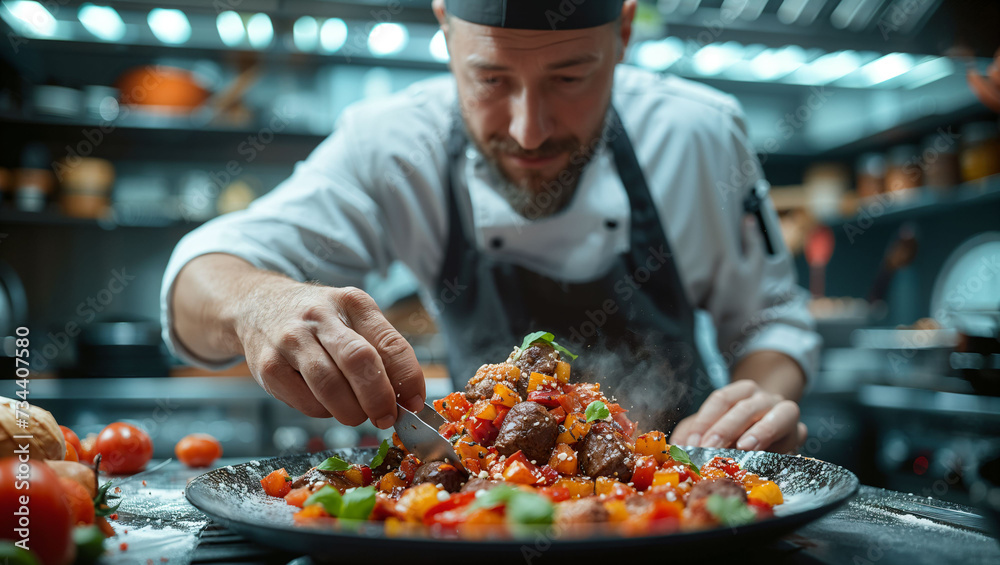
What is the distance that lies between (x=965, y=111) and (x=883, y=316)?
5.96 ft

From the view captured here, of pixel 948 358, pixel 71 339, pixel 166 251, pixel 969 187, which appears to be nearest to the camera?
pixel 948 358

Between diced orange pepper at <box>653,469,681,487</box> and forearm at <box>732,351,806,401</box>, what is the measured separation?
1.14 metres

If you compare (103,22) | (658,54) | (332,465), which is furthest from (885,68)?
(103,22)

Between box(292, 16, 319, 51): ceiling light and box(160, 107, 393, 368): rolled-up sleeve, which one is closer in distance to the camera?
box(160, 107, 393, 368): rolled-up sleeve

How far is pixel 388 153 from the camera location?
7.64 ft

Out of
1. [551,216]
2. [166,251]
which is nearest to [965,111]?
[551,216]

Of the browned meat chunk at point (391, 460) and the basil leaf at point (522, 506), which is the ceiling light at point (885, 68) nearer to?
the browned meat chunk at point (391, 460)

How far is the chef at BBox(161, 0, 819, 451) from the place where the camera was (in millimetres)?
1685

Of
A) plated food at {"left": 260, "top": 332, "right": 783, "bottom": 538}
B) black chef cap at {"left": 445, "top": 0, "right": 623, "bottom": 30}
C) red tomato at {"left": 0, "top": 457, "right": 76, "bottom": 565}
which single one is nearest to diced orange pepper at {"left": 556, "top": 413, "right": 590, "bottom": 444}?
plated food at {"left": 260, "top": 332, "right": 783, "bottom": 538}

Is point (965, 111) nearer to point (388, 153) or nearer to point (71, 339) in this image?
point (388, 153)

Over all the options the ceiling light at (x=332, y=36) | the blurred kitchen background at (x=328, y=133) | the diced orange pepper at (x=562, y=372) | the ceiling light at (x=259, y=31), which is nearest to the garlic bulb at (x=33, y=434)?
the diced orange pepper at (x=562, y=372)

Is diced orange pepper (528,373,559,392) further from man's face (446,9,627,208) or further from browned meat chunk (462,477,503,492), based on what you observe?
man's face (446,9,627,208)

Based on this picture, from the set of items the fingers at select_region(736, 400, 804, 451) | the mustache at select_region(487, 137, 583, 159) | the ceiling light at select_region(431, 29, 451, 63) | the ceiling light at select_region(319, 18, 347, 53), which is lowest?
the fingers at select_region(736, 400, 804, 451)

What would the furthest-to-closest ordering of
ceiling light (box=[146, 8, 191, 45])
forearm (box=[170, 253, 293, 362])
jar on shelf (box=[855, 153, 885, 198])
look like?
jar on shelf (box=[855, 153, 885, 198]) < ceiling light (box=[146, 8, 191, 45]) < forearm (box=[170, 253, 293, 362])
